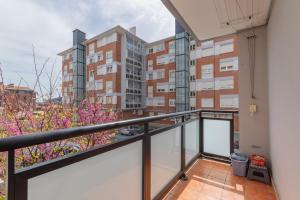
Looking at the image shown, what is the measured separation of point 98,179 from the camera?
3.26 feet

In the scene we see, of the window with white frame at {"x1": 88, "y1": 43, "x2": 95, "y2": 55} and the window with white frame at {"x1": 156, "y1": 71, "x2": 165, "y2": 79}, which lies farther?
the window with white frame at {"x1": 88, "y1": 43, "x2": 95, "y2": 55}

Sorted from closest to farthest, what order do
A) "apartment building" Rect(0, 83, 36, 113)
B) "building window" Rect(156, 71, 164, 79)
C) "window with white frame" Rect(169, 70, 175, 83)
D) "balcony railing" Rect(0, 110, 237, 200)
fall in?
"balcony railing" Rect(0, 110, 237, 200), "apartment building" Rect(0, 83, 36, 113), "window with white frame" Rect(169, 70, 175, 83), "building window" Rect(156, 71, 164, 79)

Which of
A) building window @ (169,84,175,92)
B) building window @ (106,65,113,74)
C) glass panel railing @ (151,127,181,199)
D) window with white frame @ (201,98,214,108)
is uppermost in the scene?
building window @ (106,65,113,74)

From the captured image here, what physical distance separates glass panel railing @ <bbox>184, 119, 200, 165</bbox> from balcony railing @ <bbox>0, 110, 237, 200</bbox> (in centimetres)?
2

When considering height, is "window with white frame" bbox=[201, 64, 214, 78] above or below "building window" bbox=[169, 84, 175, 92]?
above

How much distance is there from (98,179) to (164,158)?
0.98 metres

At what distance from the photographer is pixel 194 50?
12.8m

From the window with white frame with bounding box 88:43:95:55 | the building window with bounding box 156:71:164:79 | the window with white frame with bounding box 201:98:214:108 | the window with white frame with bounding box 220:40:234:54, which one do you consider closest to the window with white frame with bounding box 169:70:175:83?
the building window with bounding box 156:71:164:79

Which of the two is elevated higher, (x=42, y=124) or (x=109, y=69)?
(x=109, y=69)

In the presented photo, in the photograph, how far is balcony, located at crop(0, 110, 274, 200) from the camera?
682 millimetres

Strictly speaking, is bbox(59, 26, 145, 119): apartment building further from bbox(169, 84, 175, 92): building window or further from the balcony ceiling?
the balcony ceiling

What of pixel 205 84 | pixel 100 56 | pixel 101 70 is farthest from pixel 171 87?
pixel 100 56

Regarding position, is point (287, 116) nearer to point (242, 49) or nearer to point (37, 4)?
point (242, 49)

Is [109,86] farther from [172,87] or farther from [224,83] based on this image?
[224,83]
